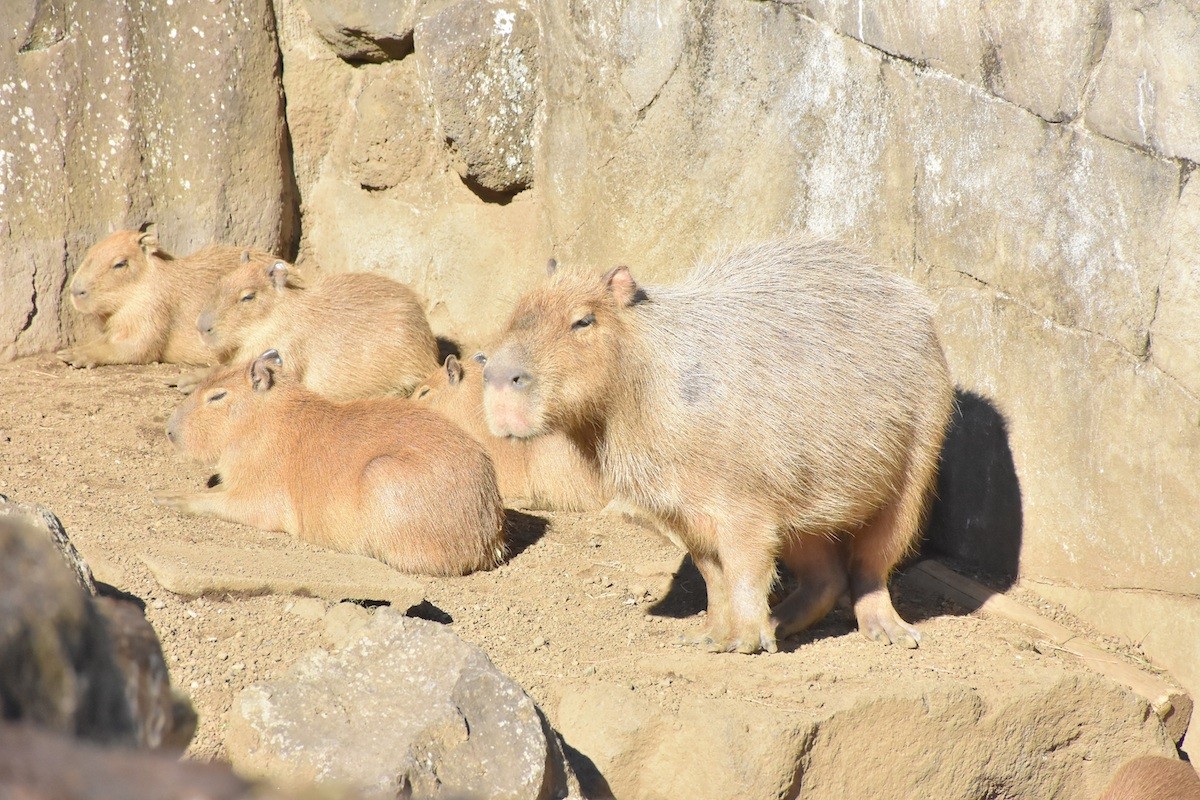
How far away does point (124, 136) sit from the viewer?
7.05 metres

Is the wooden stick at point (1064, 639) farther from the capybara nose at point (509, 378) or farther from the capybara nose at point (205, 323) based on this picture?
the capybara nose at point (205, 323)

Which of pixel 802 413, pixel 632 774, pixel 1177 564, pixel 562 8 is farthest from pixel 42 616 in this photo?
pixel 562 8

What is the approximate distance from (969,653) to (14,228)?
5.51m

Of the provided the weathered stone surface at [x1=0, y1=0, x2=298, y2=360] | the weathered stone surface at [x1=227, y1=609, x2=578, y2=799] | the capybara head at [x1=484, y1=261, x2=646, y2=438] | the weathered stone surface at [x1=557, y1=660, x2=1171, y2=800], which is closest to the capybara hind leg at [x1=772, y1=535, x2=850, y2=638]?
the weathered stone surface at [x1=557, y1=660, x2=1171, y2=800]

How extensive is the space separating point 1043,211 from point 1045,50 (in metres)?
0.59

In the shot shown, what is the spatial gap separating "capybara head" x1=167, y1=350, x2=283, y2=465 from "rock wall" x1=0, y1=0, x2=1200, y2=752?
1.86 m

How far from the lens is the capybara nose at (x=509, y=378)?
13.0 feet

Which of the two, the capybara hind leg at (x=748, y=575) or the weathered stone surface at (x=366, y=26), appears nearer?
the capybara hind leg at (x=748, y=575)

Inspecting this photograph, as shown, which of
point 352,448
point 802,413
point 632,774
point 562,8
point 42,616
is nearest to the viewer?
point 42,616

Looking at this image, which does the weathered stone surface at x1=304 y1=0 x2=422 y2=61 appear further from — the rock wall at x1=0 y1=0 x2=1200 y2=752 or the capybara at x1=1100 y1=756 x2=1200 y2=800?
the capybara at x1=1100 y1=756 x2=1200 y2=800

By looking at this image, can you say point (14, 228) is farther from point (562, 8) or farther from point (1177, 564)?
point (1177, 564)

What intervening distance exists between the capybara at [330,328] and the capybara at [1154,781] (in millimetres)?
4169

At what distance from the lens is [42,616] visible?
133 cm

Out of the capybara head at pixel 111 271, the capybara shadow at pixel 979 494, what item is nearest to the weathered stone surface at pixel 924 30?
the capybara shadow at pixel 979 494
